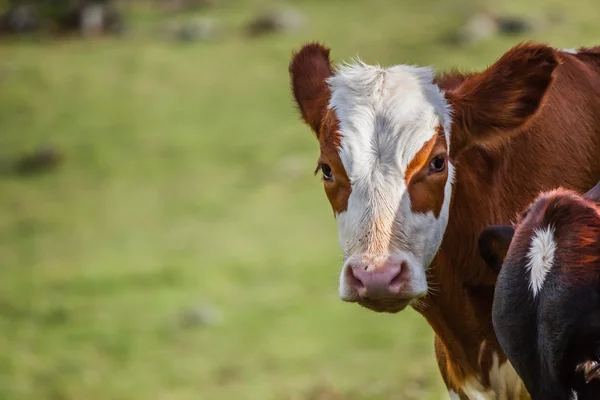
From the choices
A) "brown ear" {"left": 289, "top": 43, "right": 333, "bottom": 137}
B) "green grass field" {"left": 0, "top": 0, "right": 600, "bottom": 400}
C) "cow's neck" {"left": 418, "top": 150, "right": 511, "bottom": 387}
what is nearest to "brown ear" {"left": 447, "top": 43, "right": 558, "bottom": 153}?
"cow's neck" {"left": 418, "top": 150, "right": 511, "bottom": 387}

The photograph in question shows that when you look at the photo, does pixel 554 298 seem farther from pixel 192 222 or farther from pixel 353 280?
pixel 192 222

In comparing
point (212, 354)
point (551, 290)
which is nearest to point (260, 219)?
point (212, 354)

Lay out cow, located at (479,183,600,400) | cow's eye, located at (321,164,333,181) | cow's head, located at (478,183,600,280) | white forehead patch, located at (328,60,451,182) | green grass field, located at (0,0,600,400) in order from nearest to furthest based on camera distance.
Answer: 1. cow, located at (479,183,600,400)
2. cow's head, located at (478,183,600,280)
3. white forehead patch, located at (328,60,451,182)
4. cow's eye, located at (321,164,333,181)
5. green grass field, located at (0,0,600,400)

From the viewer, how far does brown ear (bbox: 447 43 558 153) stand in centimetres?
505

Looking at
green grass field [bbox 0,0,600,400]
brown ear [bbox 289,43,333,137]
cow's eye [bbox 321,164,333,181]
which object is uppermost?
green grass field [bbox 0,0,600,400]

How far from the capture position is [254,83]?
24.3 meters

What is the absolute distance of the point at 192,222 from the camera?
19688 mm

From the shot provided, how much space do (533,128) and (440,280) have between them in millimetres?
847

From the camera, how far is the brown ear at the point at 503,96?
5051 mm

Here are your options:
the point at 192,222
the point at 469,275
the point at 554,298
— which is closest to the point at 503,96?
the point at 469,275

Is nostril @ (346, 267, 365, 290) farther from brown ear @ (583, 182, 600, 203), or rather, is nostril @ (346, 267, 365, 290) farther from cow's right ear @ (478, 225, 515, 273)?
brown ear @ (583, 182, 600, 203)

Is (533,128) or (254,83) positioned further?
(254,83)

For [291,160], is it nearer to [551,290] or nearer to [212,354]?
[212,354]

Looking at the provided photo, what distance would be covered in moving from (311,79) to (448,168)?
98cm
